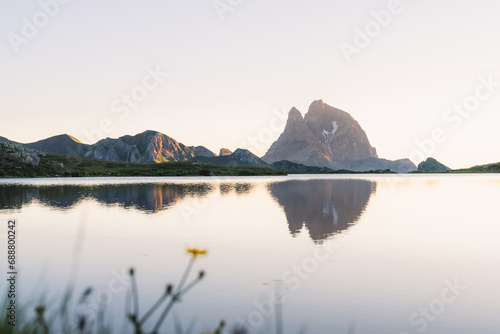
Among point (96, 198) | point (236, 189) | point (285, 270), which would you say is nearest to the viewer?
point (285, 270)

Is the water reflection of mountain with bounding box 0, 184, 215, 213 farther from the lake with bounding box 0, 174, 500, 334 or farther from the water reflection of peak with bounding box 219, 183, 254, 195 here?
the lake with bounding box 0, 174, 500, 334

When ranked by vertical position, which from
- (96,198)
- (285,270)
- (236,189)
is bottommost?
(285,270)

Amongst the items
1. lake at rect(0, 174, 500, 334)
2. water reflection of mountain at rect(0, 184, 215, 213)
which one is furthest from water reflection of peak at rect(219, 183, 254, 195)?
lake at rect(0, 174, 500, 334)

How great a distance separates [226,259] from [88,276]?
6.84m

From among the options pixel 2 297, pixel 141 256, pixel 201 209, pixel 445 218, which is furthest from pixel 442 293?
pixel 201 209

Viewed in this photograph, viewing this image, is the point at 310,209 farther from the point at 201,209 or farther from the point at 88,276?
Answer: the point at 88,276

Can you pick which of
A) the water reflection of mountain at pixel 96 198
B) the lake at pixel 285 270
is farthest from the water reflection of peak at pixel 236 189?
the lake at pixel 285 270

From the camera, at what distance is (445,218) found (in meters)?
39.8

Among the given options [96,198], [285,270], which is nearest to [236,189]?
[96,198]

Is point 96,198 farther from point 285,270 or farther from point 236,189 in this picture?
point 285,270

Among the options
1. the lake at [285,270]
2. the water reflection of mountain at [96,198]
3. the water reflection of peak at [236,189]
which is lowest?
the lake at [285,270]

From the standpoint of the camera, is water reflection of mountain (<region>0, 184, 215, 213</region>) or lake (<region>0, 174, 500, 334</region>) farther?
water reflection of mountain (<region>0, 184, 215, 213</region>)

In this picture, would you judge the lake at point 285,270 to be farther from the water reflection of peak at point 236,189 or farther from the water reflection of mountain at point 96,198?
the water reflection of peak at point 236,189

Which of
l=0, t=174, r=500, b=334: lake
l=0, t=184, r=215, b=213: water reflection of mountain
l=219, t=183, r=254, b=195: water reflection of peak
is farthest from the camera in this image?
l=219, t=183, r=254, b=195: water reflection of peak
